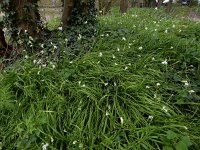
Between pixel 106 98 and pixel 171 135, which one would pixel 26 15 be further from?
pixel 171 135

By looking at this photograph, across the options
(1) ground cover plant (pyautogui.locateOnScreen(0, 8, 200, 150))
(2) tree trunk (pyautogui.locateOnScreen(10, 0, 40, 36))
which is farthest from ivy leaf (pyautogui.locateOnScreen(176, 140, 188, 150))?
(2) tree trunk (pyautogui.locateOnScreen(10, 0, 40, 36))

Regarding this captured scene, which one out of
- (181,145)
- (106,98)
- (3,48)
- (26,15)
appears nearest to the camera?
(181,145)

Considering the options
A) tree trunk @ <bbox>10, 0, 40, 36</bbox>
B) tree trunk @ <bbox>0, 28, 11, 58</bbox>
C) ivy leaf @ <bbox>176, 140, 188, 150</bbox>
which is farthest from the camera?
tree trunk @ <bbox>0, 28, 11, 58</bbox>

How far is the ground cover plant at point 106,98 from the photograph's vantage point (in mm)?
2717

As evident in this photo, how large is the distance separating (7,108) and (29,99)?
0.82ft

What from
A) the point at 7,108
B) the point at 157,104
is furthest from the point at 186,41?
the point at 7,108

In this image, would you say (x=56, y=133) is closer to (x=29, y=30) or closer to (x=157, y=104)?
(x=157, y=104)

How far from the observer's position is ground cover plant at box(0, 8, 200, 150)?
272cm

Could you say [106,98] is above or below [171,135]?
above

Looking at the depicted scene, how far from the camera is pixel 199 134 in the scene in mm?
2775

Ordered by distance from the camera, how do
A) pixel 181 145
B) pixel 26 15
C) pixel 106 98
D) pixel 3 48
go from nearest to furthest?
pixel 181 145 < pixel 106 98 < pixel 26 15 < pixel 3 48

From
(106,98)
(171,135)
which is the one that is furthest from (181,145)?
(106,98)

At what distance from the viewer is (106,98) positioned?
3070 millimetres

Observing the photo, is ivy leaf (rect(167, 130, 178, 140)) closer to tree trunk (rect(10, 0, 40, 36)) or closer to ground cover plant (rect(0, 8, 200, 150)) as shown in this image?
ground cover plant (rect(0, 8, 200, 150))
